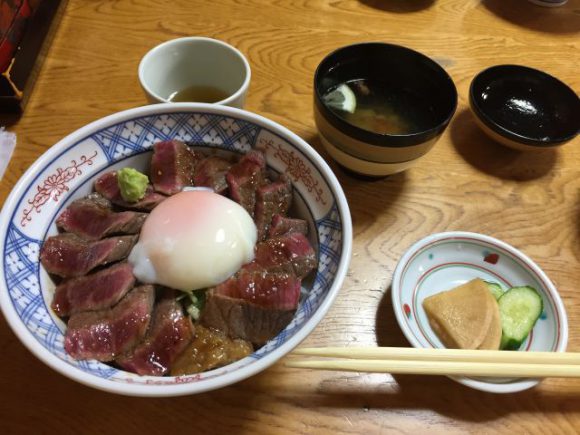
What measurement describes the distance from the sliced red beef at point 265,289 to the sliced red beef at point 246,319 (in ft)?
0.06

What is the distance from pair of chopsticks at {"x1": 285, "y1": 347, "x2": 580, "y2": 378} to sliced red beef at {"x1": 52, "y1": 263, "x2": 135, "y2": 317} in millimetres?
542

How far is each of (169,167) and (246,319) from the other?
0.57 meters

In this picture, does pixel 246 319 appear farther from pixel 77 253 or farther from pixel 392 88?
pixel 392 88

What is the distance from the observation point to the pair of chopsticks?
122 centimetres

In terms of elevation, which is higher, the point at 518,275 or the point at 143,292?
the point at 143,292

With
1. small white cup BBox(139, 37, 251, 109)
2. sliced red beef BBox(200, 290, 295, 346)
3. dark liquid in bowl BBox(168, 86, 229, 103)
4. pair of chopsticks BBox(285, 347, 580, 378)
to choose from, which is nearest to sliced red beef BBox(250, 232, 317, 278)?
sliced red beef BBox(200, 290, 295, 346)

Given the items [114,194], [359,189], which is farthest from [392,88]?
[114,194]

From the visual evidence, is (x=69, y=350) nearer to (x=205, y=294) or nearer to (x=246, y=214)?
(x=205, y=294)

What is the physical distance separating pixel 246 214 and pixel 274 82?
1009 mm

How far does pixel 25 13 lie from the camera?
2.04m

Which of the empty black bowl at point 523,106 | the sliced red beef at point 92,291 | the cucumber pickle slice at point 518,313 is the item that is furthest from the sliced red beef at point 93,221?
the empty black bowl at point 523,106

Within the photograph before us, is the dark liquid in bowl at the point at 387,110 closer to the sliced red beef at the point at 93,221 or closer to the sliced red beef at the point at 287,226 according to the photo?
the sliced red beef at the point at 287,226

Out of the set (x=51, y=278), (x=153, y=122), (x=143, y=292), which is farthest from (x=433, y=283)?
(x=51, y=278)

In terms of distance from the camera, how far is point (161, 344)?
Answer: 1.14 meters
